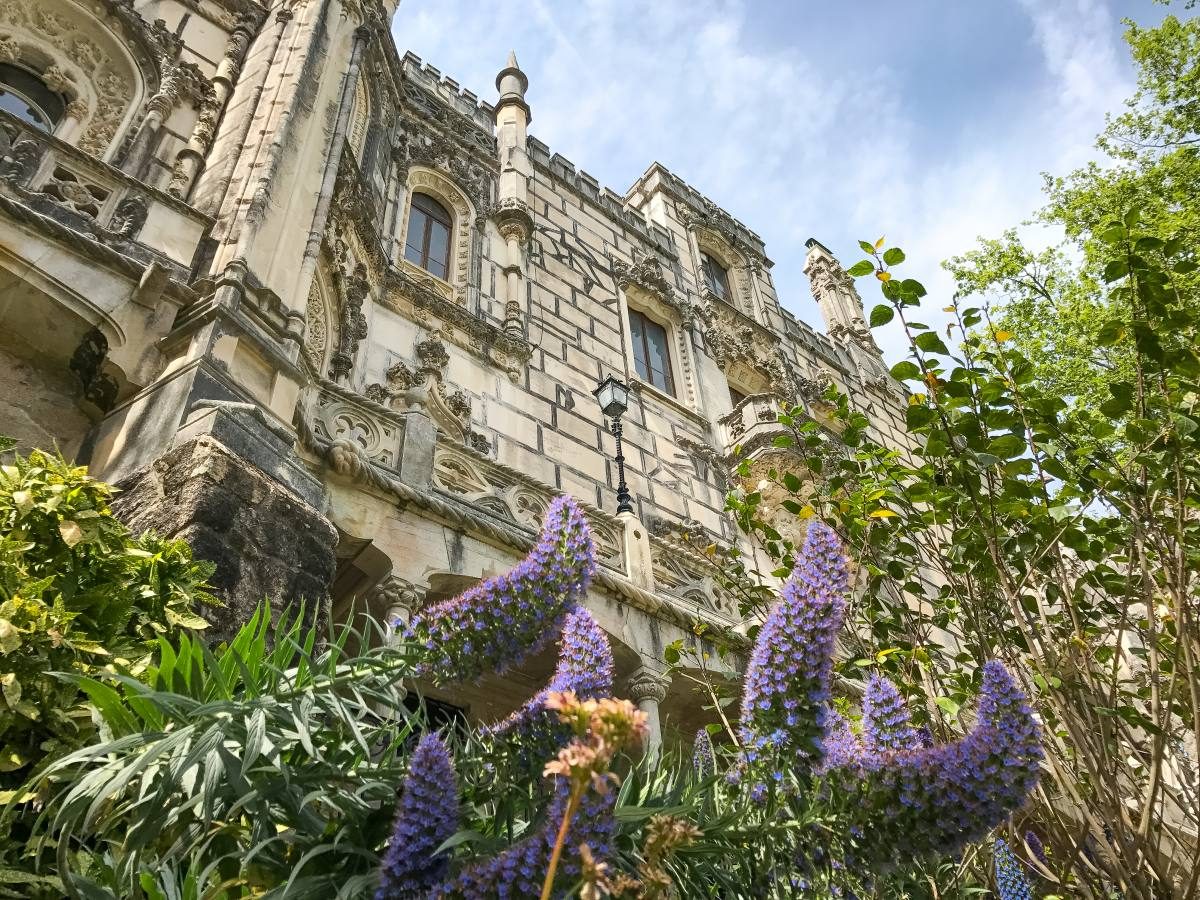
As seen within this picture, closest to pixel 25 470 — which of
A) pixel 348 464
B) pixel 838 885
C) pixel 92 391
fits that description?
pixel 92 391

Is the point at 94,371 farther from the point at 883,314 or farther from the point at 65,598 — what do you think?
the point at 883,314

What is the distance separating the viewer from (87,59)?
764 centimetres

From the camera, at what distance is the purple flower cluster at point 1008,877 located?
3797 millimetres

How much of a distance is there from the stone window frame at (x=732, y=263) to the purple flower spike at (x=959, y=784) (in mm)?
15877

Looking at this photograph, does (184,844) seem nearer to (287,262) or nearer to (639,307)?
(287,262)

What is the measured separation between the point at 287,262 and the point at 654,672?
4185mm

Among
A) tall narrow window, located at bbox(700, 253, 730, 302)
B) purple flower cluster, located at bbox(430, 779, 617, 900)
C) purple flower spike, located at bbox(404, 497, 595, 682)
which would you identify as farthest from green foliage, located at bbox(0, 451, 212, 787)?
tall narrow window, located at bbox(700, 253, 730, 302)

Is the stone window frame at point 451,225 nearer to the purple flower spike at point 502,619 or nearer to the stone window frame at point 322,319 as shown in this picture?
the stone window frame at point 322,319

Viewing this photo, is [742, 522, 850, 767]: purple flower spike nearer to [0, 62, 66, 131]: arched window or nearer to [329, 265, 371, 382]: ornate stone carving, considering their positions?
[329, 265, 371, 382]: ornate stone carving

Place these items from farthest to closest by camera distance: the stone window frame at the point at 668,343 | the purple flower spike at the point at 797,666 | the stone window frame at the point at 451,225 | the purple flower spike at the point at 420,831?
the stone window frame at the point at 668,343 → the stone window frame at the point at 451,225 → the purple flower spike at the point at 797,666 → the purple flower spike at the point at 420,831

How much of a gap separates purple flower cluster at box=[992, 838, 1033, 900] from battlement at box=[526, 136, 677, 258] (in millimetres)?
12965

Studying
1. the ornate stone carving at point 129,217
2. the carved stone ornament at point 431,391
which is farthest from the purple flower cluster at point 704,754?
the carved stone ornament at point 431,391

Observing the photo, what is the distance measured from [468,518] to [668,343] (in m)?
8.86

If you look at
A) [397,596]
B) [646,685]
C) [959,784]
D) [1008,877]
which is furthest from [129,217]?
[1008,877]
